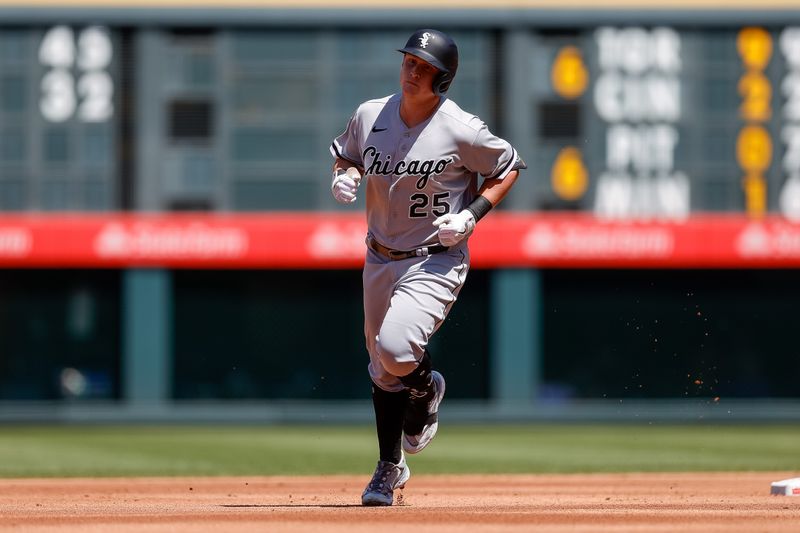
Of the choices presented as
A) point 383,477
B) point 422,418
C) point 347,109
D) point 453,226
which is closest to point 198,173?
point 347,109

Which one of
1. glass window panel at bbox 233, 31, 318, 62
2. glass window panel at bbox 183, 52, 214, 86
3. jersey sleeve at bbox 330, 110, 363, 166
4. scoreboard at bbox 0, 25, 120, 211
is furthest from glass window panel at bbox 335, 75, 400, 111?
jersey sleeve at bbox 330, 110, 363, 166

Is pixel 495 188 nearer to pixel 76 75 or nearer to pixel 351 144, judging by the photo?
pixel 351 144

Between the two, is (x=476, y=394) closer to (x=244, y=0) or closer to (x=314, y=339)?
(x=314, y=339)

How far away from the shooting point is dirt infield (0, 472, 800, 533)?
21.8 ft

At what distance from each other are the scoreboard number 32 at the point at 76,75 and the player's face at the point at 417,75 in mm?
22709

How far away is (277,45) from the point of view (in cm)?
3086

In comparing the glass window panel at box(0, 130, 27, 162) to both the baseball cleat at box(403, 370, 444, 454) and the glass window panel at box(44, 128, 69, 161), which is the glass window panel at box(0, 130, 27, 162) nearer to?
the glass window panel at box(44, 128, 69, 161)

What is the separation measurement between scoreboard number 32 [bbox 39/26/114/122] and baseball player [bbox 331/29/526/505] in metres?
22.5

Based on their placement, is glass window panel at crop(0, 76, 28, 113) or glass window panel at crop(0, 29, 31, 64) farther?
A: glass window panel at crop(0, 29, 31, 64)

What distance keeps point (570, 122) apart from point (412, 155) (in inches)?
891

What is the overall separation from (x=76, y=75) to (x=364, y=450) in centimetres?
1404

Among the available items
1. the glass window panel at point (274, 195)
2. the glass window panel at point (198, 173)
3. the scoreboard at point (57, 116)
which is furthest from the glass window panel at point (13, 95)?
the glass window panel at point (274, 195)

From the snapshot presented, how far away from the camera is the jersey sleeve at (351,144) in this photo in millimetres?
8109

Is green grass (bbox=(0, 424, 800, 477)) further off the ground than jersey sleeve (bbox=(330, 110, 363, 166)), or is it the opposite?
jersey sleeve (bbox=(330, 110, 363, 166))
